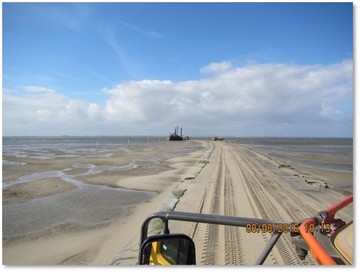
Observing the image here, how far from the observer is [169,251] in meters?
2.48

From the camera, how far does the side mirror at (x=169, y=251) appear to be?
2341 millimetres

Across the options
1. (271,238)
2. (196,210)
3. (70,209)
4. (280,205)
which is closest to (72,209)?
(70,209)

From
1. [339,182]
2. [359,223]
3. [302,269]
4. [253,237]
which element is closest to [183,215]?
[359,223]

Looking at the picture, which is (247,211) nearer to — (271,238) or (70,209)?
(271,238)

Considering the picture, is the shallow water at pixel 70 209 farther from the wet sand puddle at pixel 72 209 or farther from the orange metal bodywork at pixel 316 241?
the orange metal bodywork at pixel 316 241

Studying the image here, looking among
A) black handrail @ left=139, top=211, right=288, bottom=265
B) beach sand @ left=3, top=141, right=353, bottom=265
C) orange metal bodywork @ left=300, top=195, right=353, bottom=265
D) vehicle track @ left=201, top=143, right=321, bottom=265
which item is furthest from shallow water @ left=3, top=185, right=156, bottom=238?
orange metal bodywork @ left=300, top=195, right=353, bottom=265

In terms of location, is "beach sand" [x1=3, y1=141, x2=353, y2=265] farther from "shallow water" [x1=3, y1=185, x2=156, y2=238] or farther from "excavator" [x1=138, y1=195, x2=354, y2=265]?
"excavator" [x1=138, y1=195, x2=354, y2=265]

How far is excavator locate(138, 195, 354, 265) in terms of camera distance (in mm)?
2279

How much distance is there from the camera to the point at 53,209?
7.88 metres

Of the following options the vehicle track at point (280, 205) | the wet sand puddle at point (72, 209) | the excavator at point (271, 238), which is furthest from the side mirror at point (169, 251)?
the wet sand puddle at point (72, 209)

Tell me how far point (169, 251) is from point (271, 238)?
2.90 feet

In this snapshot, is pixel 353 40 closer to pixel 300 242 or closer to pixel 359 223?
pixel 359 223

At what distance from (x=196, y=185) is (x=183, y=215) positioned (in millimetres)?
7798

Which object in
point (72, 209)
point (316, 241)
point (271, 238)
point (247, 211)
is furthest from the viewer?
point (72, 209)
